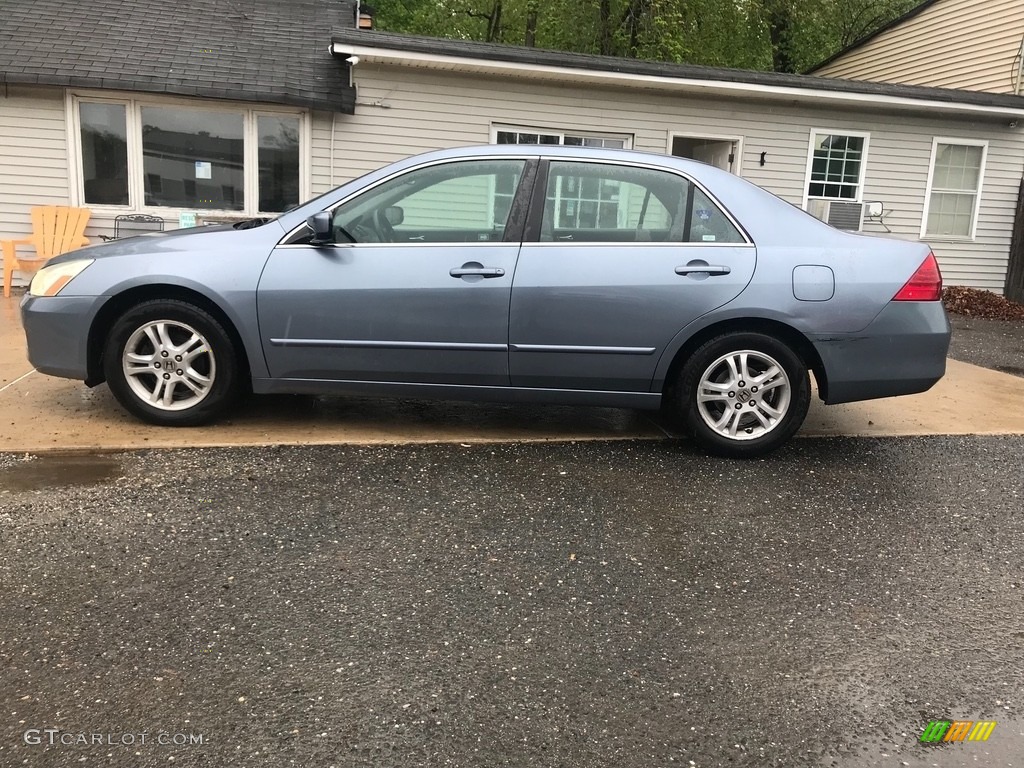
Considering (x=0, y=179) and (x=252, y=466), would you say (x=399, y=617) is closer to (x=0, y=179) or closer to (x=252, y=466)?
(x=252, y=466)

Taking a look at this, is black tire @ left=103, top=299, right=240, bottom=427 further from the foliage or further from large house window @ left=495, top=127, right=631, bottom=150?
the foliage

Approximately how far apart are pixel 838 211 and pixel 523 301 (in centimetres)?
938

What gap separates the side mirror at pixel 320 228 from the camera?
14.0ft

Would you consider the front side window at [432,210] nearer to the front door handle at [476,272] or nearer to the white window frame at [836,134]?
the front door handle at [476,272]

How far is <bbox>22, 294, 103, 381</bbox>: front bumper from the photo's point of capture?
4438 mm

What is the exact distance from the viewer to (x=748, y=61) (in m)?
23.8

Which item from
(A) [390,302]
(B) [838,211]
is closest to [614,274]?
(A) [390,302]

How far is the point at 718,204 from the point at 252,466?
286 cm

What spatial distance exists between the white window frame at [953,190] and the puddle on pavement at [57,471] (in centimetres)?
1231

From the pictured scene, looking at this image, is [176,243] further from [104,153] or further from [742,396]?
[104,153]

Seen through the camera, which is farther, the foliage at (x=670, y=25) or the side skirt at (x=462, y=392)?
the foliage at (x=670, y=25)

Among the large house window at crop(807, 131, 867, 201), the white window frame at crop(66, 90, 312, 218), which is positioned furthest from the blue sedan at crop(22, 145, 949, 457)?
the large house window at crop(807, 131, 867, 201)

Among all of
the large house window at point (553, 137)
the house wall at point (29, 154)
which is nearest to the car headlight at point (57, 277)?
the house wall at point (29, 154)

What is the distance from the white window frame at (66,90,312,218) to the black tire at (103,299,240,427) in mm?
6258
